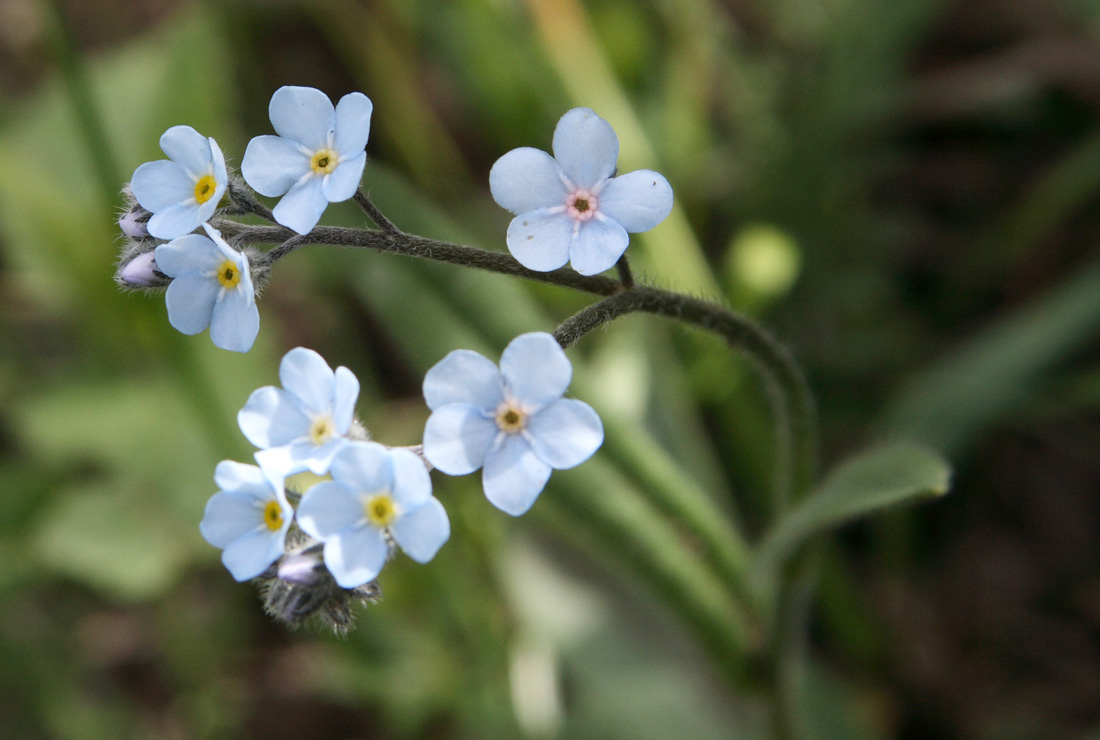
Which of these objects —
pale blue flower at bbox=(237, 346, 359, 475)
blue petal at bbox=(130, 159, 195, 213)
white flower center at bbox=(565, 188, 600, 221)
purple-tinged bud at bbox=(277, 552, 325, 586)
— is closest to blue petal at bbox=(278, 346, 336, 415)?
pale blue flower at bbox=(237, 346, 359, 475)

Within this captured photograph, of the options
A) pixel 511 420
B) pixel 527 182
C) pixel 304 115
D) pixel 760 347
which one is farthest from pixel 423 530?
pixel 760 347

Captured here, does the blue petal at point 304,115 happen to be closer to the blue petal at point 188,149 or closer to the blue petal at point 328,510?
the blue petal at point 188,149

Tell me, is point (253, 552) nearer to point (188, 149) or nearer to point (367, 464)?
point (367, 464)

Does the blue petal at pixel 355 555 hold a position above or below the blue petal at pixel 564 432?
above

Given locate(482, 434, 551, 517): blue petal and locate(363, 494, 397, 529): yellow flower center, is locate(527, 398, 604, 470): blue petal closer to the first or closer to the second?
locate(482, 434, 551, 517): blue petal

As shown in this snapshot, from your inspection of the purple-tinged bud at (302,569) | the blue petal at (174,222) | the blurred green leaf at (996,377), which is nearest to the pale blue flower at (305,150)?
the blue petal at (174,222)

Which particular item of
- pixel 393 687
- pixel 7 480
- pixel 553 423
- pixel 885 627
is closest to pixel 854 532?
pixel 885 627

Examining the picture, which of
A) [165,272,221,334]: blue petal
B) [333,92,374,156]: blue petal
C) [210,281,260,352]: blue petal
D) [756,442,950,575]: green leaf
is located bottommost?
[756,442,950,575]: green leaf
